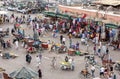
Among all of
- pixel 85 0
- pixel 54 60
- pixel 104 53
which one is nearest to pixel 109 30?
pixel 104 53

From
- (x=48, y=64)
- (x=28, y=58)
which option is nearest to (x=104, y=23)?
(x=48, y=64)

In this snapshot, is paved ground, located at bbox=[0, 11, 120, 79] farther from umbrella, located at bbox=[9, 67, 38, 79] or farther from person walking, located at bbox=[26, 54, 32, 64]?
umbrella, located at bbox=[9, 67, 38, 79]

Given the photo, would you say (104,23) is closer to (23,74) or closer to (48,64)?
(48,64)

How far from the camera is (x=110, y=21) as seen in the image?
1458 inches

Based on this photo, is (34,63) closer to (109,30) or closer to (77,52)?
(77,52)

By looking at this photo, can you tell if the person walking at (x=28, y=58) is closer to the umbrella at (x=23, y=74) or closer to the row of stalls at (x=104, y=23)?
the umbrella at (x=23, y=74)

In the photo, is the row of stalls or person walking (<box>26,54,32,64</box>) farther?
the row of stalls

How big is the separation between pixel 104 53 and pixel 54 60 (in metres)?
5.49

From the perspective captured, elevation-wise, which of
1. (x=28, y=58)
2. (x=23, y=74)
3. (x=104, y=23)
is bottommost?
(x=28, y=58)

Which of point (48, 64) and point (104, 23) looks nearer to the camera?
point (48, 64)

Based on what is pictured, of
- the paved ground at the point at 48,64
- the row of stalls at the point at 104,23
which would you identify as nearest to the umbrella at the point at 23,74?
the paved ground at the point at 48,64

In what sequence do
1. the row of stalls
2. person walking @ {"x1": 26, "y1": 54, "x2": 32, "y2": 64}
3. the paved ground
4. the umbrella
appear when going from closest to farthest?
the umbrella, the paved ground, person walking @ {"x1": 26, "y1": 54, "x2": 32, "y2": 64}, the row of stalls

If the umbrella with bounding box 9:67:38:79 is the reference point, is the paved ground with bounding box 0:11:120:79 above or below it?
below

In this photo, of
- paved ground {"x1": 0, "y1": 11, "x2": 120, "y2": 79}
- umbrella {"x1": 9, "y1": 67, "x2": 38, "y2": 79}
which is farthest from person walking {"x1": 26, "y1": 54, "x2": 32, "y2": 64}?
umbrella {"x1": 9, "y1": 67, "x2": 38, "y2": 79}
